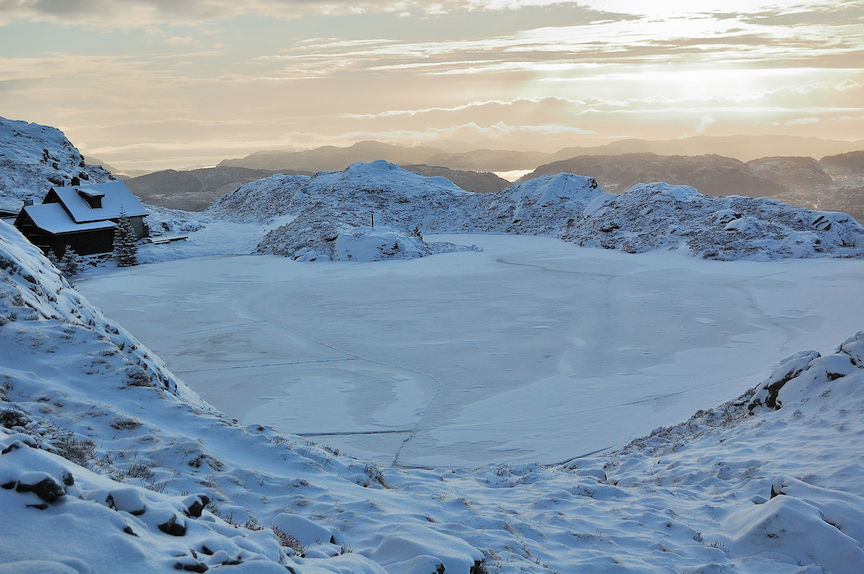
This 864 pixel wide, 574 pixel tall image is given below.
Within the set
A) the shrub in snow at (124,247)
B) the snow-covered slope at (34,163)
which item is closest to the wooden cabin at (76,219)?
the shrub in snow at (124,247)

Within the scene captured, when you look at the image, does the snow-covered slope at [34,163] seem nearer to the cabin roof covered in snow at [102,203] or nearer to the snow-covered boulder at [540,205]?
the cabin roof covered in snow at [102,203]

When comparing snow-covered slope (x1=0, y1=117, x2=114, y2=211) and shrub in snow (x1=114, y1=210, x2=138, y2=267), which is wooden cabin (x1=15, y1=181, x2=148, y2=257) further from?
snow-covered slope (x1=0, y1=117, x2=114, y2=211)

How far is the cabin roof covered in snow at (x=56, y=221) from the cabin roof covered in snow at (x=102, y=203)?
47 cm

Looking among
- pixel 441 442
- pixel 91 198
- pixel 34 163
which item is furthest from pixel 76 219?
pixel 441 442

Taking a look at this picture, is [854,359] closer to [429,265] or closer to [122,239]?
[429,265]

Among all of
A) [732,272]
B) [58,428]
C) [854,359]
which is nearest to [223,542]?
[58,428]

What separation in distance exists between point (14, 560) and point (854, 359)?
41.9 ft

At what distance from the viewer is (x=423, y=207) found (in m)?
70.1

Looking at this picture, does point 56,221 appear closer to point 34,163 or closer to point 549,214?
point 34,163

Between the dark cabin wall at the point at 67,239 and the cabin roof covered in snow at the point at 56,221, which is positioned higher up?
the cabin roof covered in snow at the point at 56,221

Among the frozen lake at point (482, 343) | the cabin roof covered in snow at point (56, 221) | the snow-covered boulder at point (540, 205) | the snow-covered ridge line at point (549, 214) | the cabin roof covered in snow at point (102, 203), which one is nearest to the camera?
the frozen lake at point (482, 343)

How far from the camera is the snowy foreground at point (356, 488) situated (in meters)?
4.69

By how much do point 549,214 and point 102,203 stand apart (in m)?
38.7

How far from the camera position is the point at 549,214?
207 feet
